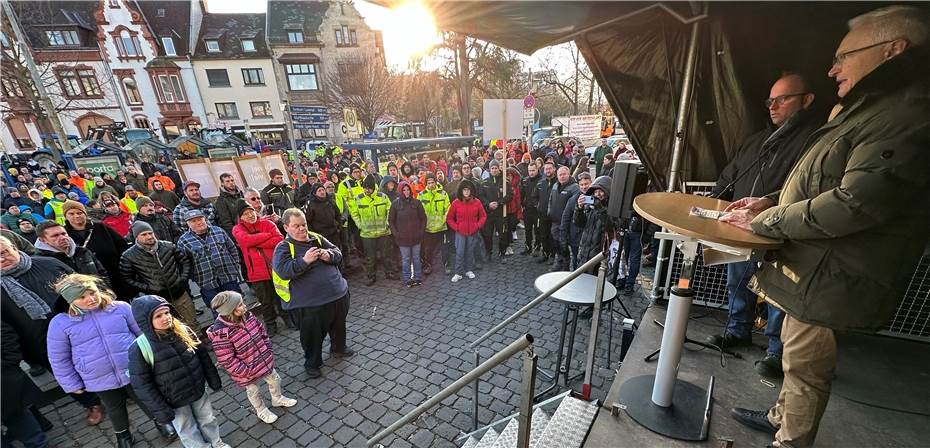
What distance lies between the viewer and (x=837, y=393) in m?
2.59

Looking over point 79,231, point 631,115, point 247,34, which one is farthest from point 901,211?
point 247,34

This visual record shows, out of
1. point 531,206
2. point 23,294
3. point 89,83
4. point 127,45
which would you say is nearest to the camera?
point 23,294

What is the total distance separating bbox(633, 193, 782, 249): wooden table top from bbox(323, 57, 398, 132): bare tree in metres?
27.5

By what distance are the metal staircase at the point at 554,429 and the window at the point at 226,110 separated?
1664 inches

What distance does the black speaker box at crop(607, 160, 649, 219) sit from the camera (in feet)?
13.3

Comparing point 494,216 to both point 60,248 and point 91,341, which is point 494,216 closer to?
point 91,341

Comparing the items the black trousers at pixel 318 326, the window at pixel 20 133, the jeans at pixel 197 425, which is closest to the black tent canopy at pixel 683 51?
the black trousers at pixel 318 326

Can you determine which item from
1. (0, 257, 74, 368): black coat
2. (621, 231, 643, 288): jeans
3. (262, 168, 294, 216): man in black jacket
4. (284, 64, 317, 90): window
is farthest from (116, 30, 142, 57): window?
(621, 231, 643, 288): jeans

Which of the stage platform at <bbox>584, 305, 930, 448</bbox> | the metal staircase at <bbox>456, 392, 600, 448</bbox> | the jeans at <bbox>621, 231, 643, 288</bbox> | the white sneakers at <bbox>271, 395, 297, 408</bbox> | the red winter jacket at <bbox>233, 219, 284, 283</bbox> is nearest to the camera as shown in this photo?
the stage platform at <bbox>584, 305, 930, 448</bbox>

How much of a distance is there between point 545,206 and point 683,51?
4.22 m

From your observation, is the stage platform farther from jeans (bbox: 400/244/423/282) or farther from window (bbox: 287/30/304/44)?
window (bbox: 287/30/304/44)

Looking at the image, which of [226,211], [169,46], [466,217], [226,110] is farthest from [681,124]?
[169,46]

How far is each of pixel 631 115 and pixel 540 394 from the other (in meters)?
3.27

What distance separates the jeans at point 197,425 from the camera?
3.25 meters
